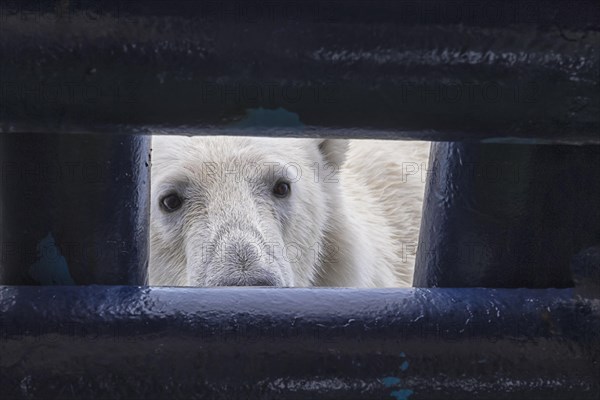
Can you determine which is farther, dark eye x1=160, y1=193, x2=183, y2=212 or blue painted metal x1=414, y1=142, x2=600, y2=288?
dark eye x1=160, y1=193, x2=183, y2=212

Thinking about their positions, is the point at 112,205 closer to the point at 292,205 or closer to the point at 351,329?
the point at 351,329

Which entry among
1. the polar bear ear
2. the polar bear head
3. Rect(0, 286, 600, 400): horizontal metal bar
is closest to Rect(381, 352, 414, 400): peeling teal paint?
Rect(0, 286, 600, 400): horizontal metal bar

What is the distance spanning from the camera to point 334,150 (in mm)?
3746

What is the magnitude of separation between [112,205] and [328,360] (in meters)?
0.29

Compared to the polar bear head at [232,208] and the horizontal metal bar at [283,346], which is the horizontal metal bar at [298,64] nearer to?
the horizontal metal bar at [283,346]

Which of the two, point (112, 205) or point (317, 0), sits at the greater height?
point (317, 0)

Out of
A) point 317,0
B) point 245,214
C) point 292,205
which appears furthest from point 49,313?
point 292,205

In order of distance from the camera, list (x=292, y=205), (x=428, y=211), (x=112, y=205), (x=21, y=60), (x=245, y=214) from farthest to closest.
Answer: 1. (x=292, y=205)
2. (x=245, y=214)
3. (x=428, y=211)
4. (x=112, y=205)
5. (x=21, y=60)

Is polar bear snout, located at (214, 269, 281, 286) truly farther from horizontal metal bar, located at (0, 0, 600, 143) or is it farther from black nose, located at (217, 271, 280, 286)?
horizontal metal bar, located at (0, 0, 600, 143)

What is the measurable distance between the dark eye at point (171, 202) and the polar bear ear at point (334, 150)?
83 cm

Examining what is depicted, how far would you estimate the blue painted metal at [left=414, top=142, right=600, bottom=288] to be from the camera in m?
0.81

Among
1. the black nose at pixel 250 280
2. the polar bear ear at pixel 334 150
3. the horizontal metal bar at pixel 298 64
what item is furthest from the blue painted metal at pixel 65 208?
the polar bear ear at pixel 334 150

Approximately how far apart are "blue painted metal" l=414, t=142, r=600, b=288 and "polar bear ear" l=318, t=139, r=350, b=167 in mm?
2856

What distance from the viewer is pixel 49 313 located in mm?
719
